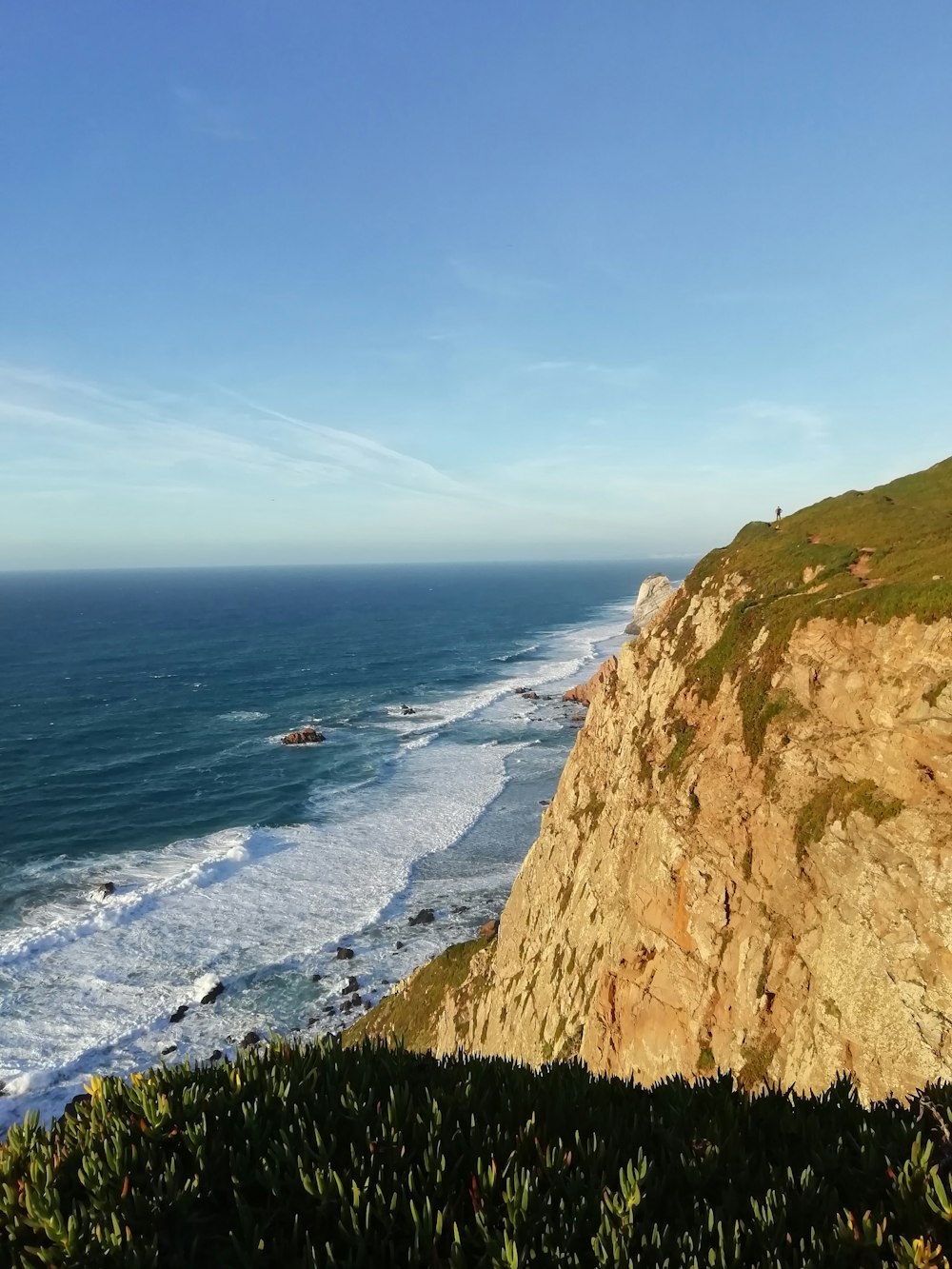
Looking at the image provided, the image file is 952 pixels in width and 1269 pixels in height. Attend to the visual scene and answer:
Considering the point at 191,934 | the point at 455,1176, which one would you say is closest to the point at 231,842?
the point at 191,934

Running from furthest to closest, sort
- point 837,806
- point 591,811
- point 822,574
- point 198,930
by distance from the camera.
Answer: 1. point 198,930
2. point 591,811
3. point 822,574
4. point 837,806

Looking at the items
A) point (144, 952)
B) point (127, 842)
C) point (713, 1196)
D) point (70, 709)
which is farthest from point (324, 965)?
point (70, 709)

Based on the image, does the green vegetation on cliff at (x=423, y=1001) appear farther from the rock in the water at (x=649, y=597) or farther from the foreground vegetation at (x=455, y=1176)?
the rock in the water at (x=649, y=597)

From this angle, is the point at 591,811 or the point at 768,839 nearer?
the point at 768,839

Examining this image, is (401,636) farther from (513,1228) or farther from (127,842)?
(513,1228)

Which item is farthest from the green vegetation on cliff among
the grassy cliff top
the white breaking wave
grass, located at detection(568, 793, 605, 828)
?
the grassy cliff top

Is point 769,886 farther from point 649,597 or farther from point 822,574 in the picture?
point 649,597
